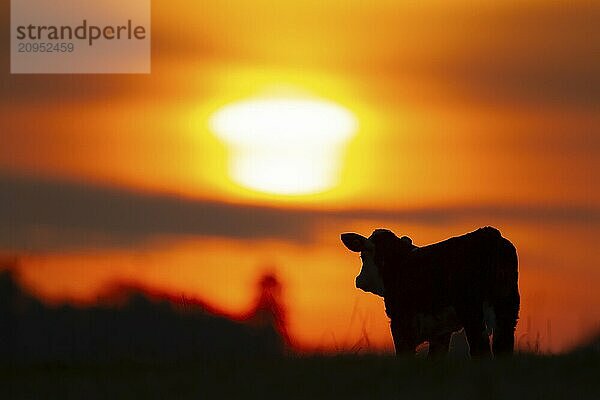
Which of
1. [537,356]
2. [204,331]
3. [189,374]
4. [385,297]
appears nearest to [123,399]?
[189,374]

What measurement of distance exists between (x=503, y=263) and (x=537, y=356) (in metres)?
4.08

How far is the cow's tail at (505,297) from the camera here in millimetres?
19625

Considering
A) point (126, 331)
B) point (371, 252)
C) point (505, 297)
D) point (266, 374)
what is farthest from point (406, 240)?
point (266, 374)

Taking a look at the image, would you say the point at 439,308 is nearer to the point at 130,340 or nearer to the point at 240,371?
the point at 130,340

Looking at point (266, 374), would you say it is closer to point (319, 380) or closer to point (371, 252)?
point (319, 380)

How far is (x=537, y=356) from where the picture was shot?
52.0 feet

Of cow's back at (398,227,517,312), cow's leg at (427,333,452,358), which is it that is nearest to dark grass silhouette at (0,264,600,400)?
cow's back at (398,227,517,312)

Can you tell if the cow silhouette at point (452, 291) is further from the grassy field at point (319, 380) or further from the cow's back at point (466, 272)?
the grassy field at point (319, 380)

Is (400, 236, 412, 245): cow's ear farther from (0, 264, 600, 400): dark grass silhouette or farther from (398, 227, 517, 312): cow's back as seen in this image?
(0, 264, 600, 400): dark grass silhouette

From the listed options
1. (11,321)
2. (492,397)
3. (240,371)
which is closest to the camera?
(492,397)

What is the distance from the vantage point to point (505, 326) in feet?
64.4

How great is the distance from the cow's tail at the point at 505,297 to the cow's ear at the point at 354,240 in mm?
3021

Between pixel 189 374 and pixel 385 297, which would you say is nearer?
pixel 189 374

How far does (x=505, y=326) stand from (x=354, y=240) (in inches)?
140
